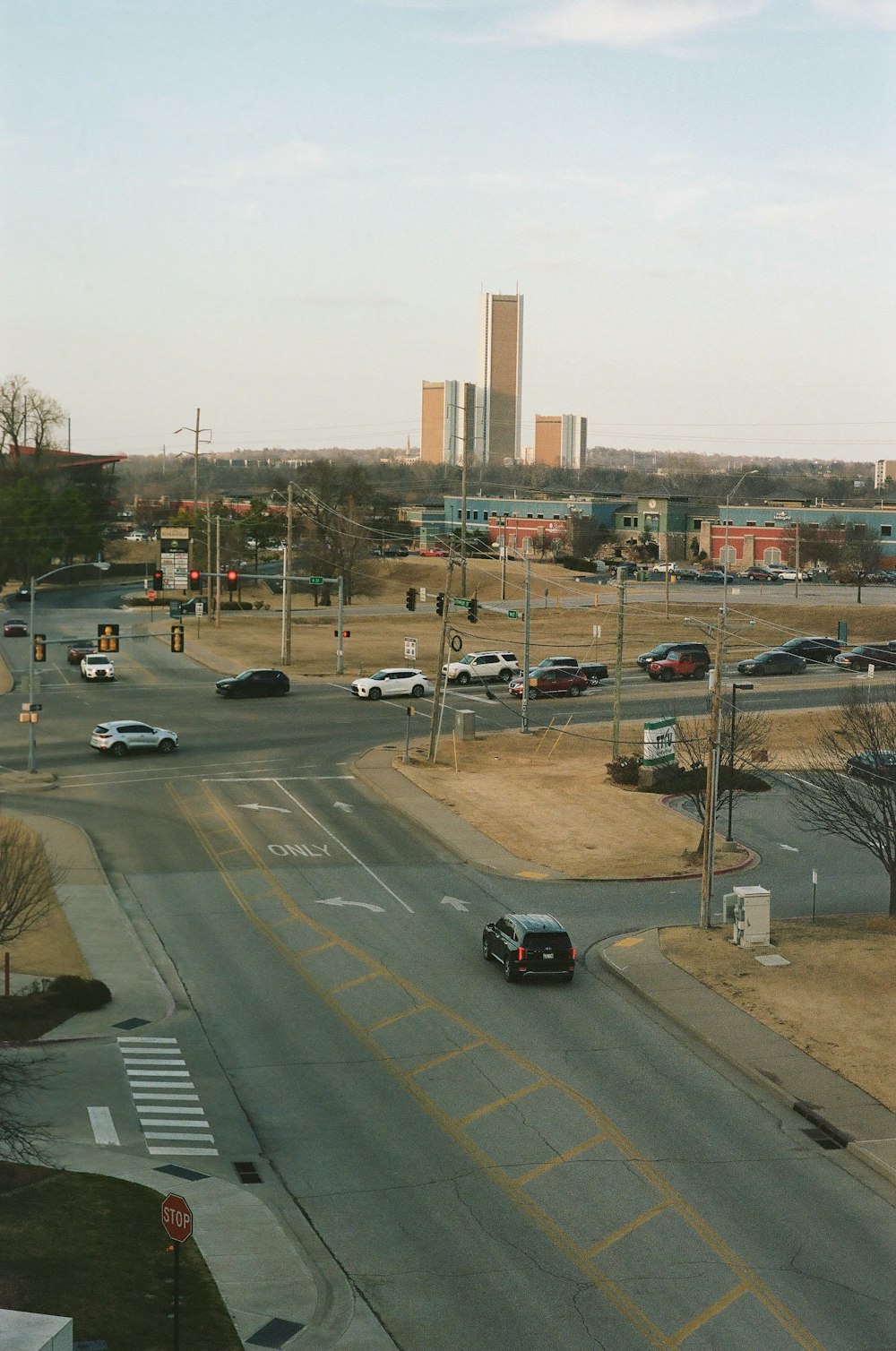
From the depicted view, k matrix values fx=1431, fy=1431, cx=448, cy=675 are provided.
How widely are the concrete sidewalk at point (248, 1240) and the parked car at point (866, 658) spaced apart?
57384 mm

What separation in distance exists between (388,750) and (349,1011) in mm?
29381

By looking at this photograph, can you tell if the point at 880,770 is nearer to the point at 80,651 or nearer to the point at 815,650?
the point at 815,650

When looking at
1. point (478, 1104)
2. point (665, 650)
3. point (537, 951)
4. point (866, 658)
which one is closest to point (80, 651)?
point (665, 650)

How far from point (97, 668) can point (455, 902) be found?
41610 mm

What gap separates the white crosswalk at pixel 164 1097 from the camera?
76.6 ft

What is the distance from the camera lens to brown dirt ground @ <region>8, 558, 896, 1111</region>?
29.8 meters

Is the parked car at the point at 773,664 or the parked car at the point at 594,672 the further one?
the parked car at the point at 773,664

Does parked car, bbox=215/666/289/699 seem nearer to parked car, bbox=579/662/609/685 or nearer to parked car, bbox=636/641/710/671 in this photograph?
parked car, bbox=579/662/609/685

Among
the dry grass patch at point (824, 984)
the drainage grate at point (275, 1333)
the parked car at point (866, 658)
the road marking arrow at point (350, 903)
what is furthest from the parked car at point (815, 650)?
the drainage grate at point (275, 1333)

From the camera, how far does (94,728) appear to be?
61.7 meters

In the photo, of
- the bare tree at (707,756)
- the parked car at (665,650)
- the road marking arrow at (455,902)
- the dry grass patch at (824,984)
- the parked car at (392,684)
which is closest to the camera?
the dry grass patch at (824,984)

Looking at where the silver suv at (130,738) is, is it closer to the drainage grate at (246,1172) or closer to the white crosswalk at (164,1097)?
the white crosswalk at (164,1097)

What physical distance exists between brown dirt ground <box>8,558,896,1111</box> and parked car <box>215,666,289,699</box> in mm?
6440

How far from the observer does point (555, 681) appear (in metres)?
73.4
